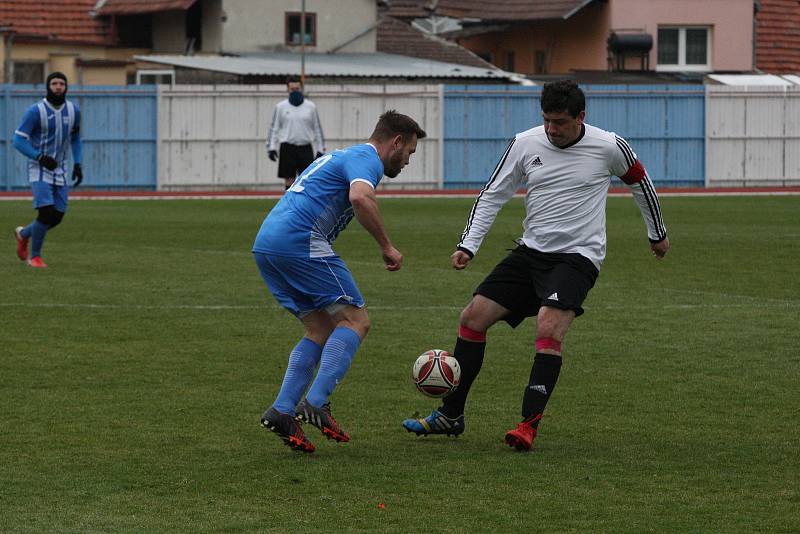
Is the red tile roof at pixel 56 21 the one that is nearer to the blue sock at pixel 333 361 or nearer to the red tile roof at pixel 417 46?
the red tile roof at pixel 417 46

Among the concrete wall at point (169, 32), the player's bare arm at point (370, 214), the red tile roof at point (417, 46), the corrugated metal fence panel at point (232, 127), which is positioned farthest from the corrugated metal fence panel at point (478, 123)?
the player's bare arm at point (370, 214)

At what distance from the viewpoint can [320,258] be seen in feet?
24.1

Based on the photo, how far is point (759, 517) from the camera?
19.5 feet

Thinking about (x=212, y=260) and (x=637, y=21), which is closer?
(x=212, y=260)

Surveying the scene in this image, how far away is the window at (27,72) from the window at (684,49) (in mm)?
18472

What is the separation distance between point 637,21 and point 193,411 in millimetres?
37763

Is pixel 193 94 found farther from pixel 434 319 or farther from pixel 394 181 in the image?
pixel 434 319

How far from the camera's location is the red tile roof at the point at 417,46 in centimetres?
4559

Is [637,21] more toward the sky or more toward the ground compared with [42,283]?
more toward the sky

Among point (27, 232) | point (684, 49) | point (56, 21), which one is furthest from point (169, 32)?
point (27, 232)

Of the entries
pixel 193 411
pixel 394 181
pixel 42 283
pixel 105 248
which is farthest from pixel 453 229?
pixel 193 411

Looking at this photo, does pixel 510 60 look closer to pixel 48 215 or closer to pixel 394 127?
pixel 48 215

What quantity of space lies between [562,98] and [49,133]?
982 centimetres

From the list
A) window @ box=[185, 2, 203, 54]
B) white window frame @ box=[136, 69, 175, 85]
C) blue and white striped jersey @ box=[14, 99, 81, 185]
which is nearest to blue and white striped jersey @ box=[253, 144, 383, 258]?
blue and white striped jersey @ box=[14, 99, 81, 185]
